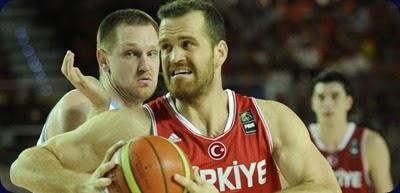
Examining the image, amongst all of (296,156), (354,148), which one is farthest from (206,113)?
(354,148)

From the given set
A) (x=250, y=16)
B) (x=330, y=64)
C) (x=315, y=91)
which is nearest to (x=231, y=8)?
(x=250, y=16)

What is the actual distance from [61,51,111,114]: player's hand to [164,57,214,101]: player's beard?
27.3 inches

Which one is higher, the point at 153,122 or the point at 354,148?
the point at 153,122

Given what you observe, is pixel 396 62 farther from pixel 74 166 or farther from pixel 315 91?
pixel 74 166

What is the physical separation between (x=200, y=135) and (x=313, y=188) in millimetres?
578

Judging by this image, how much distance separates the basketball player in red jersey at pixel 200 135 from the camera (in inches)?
136

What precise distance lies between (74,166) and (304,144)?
1.09m

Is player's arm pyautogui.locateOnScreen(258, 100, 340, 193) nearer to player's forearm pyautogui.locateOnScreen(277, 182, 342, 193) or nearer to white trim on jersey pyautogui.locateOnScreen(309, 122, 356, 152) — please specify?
player's forearm pyautogui.locateOnScreen(277, 182, 342, 193)

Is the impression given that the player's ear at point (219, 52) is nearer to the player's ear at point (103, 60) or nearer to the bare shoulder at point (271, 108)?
the bare shoulder at point (271, 108)

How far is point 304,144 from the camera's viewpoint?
361 cm

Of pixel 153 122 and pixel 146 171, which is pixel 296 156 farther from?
pixel 146 171

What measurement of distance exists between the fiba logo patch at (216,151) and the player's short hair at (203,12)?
0.48 metres

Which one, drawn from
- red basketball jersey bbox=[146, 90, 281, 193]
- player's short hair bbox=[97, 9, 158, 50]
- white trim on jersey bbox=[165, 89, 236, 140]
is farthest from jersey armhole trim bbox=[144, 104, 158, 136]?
player's short hair bbox=[97, 9, 158, 50]

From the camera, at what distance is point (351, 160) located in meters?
6.43
